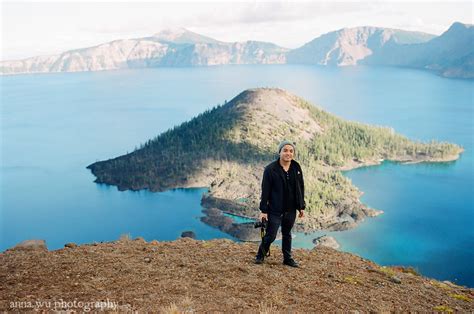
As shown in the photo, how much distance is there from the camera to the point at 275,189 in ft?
49.1

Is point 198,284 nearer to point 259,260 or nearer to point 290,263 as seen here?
point 259,260

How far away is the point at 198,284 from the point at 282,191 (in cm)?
439

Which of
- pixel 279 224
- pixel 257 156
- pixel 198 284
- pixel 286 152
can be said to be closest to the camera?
pixel 198 284

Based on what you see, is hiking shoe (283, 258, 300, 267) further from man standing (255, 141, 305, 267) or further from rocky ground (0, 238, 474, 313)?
man standing (255, 141, 305, 267)

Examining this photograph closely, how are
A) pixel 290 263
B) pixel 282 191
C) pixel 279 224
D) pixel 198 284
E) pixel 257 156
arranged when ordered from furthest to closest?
pixel 257 156, pixel 290 263, pixel 279 224, pixel 282 191, pixel 198 284

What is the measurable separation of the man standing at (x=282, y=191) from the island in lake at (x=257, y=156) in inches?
3568

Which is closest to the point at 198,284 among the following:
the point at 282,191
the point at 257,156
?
the point at 282,191

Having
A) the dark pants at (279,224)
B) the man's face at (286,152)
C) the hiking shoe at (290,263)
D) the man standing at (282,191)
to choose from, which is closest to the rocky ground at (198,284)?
the hiking shoe at (290,263)

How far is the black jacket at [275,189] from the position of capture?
583 inches

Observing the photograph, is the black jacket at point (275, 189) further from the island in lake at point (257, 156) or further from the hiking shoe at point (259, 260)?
the island in lake at point (257, 156)

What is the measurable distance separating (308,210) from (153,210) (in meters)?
46.3

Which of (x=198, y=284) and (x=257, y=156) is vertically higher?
(x=198, y=284)

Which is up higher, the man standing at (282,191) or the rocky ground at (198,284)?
the man standing at (282,191)

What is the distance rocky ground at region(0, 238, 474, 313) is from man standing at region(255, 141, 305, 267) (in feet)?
6.86
